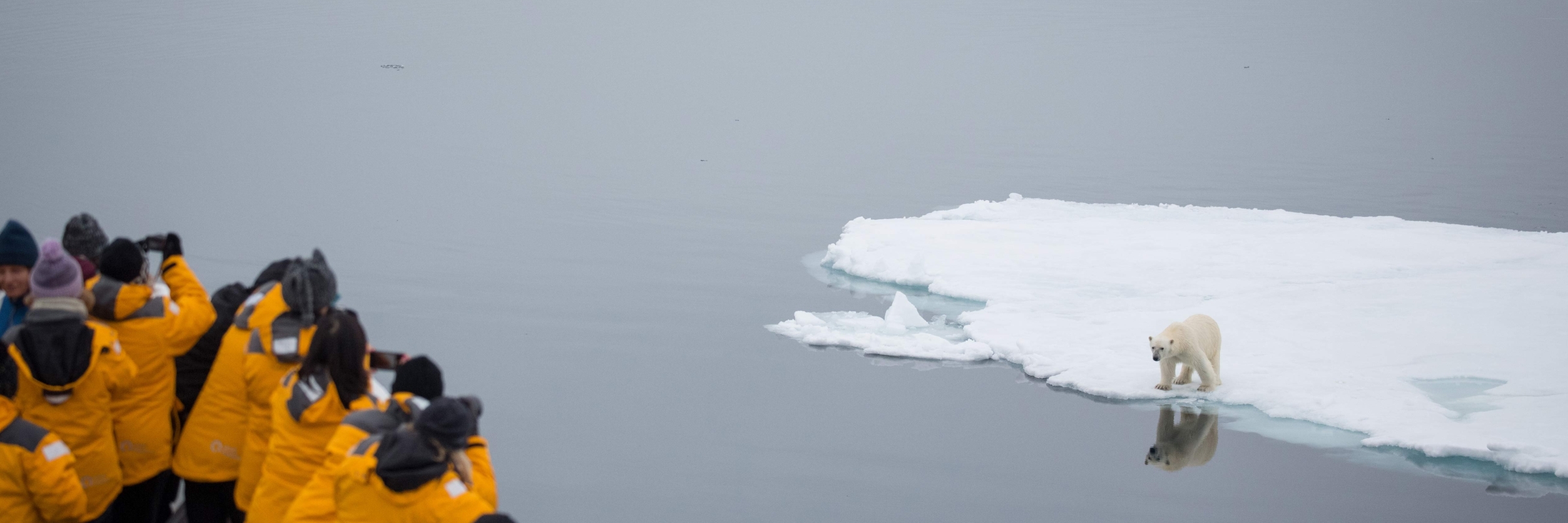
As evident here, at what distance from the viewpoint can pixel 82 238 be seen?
12.6ft

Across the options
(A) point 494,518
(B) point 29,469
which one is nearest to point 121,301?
(B) point 29,469

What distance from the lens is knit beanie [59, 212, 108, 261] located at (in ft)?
12.5

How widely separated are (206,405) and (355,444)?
985 mm

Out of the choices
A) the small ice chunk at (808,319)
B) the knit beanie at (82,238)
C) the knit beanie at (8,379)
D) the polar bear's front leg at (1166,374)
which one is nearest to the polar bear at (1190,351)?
the polar bear's front leg at (1166,374)

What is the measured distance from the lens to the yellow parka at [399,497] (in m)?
2.64

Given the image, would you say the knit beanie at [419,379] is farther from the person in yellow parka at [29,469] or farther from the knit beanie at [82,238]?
the knit beanie at [82,238]

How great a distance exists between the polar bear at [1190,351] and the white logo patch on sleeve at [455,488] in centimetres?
508

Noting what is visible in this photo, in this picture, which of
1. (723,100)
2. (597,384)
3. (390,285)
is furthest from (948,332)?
(723,100)

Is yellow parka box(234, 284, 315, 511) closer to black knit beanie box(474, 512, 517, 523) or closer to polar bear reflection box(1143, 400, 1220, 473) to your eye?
black knit beanie box(474, 512, 517, 523)

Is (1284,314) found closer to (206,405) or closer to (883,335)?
(883,335)

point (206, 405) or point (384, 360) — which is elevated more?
point (384, 360)

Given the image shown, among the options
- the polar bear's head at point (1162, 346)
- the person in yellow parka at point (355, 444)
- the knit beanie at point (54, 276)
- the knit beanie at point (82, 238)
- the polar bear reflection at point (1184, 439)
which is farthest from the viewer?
the polar bear's head at point (1162, 346)

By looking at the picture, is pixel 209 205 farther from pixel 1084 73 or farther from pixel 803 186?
pixel 1084 73

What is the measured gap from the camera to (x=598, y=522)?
18.3ft
